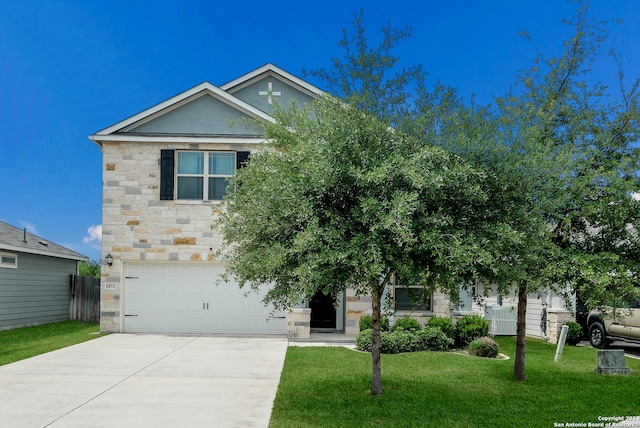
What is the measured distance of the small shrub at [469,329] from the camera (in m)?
14.1

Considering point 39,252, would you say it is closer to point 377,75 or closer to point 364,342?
point 364,342

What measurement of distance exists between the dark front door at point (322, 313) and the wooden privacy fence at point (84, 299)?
900cm

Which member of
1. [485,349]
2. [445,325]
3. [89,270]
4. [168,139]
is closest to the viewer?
[485,349]

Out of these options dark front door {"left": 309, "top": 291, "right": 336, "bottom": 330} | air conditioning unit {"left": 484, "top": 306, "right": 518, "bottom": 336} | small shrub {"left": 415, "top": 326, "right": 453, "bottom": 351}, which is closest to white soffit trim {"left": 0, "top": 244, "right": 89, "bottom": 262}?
dark front door {"left": 309, "top": 291, "right": 336, "bottom": 330}

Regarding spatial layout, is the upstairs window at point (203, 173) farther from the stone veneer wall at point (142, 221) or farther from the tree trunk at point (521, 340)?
the tree trunk at point (521, 340)

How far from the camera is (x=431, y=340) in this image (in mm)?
13359

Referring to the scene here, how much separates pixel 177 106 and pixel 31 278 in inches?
328

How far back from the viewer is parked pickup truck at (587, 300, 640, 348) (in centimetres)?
1362

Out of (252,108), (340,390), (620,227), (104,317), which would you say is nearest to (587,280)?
(620,227)

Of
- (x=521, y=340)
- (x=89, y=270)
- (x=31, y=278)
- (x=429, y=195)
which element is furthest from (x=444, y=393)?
(x=89, y=270)

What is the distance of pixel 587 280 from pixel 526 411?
2.21 meters

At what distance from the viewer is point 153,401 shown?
792 centimetres

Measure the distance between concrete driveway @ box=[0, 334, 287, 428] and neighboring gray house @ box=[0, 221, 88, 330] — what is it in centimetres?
563

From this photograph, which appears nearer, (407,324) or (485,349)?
(485,349)
